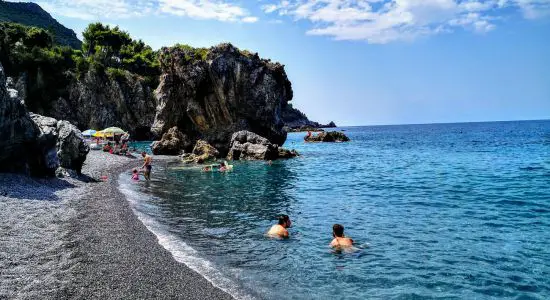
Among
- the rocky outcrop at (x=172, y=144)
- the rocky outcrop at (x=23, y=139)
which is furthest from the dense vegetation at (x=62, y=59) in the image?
the rocky outcrop at (x=23, y=139)

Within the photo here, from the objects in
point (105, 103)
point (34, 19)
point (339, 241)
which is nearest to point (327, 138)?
point (105, 103)

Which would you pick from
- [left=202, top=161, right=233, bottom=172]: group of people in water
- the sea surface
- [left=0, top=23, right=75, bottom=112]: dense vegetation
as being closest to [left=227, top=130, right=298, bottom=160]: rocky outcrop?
[left=202, top=161, right=233, bottom=172]: group of people in water

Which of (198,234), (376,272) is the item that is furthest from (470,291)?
(198,234)

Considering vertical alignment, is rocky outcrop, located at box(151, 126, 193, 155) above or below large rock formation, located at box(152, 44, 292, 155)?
below

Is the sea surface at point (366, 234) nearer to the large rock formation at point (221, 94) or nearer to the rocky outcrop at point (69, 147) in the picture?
the rocky outcrop at point (69, 147)

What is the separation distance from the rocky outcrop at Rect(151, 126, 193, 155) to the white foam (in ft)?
133

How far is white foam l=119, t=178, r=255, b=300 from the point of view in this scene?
9698 mm

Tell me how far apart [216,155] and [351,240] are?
39307 millimetres

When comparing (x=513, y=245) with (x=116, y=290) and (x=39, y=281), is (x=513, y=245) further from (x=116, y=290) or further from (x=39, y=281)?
(x=39, y=281)

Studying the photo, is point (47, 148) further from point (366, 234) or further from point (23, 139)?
point (366, 234)

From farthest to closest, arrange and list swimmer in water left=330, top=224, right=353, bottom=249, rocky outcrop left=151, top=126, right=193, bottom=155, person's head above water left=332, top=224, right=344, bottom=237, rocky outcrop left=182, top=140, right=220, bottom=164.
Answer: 1. rocky outcrop left=151, top=126, right=193, bottom=155
2. rocky outcrop left=182, top=140, right=220, bottom=164
3. person's head above water left=332, top=224, right=344, bottom=237
4. swimmer in water left=330, top=224, right=353, bottom=249

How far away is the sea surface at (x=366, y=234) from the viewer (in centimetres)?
1008

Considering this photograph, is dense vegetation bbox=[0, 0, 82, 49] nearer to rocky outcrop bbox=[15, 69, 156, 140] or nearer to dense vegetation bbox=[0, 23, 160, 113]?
dense vegetation bbox=[0, 23, 160, 113]

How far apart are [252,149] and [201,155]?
6.92 meters
